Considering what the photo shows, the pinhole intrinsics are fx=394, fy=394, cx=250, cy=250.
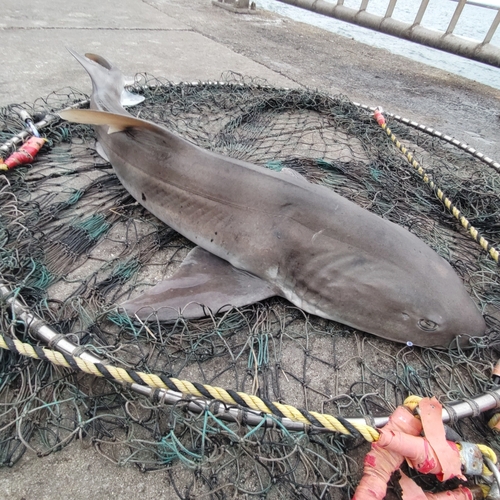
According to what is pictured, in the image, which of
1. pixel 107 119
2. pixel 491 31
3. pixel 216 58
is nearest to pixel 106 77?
pixel 107 119

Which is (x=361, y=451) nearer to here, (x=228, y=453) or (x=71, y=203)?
(x=228, y=453)

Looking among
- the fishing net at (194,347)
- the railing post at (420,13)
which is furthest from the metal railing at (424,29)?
the fishing net at (194,347)

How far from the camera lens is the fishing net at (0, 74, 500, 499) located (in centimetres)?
145

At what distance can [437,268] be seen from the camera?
1911 mm

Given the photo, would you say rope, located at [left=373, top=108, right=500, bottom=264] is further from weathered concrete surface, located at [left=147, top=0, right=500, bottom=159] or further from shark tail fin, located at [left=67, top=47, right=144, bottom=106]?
shark tail fin, located at [left=67, top=47, right=144, bottom=106]

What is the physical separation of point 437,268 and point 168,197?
154 cm

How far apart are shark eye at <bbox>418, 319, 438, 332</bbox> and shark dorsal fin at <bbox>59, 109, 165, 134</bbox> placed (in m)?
1.76

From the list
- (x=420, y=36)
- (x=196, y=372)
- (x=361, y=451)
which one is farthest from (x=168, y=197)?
(x=420, y=36)

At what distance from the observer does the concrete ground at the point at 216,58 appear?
4663mm

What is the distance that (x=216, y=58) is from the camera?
5.91m

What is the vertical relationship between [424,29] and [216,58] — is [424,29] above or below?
above

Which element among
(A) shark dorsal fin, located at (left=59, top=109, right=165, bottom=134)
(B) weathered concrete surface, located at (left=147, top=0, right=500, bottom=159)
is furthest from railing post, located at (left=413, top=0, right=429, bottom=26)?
(A) shark dorsal fin, located at (left=59, top=109, right=165, bottom=134)

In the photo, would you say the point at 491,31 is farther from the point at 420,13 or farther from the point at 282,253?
the point at 282,253

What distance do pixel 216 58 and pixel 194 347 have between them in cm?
532
